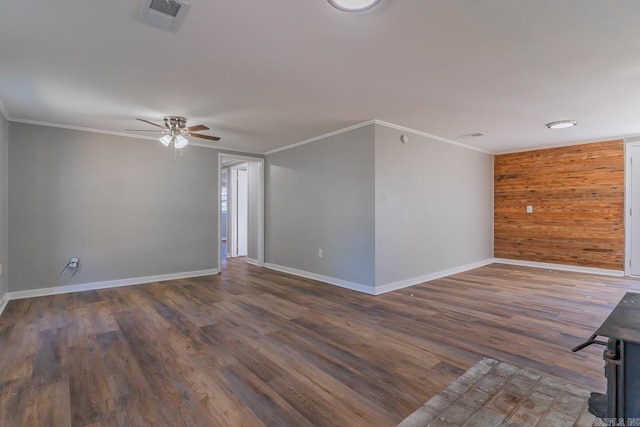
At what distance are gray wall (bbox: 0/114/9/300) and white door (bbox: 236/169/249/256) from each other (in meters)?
4.39

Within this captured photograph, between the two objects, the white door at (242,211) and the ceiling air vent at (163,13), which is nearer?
the ceiling air vent at (163,13)

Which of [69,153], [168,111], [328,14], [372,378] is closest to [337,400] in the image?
[372,378]

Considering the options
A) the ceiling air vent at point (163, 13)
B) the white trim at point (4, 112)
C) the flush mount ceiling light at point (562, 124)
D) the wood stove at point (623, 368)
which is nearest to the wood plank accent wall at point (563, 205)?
the flush mount ceiling light at point (562, 124)

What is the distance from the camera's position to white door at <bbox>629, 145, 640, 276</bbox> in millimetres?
5105

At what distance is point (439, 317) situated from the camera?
130 inches

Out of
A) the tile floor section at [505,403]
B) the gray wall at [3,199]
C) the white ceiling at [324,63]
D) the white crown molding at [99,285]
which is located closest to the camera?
the tile floor section at [505,403]

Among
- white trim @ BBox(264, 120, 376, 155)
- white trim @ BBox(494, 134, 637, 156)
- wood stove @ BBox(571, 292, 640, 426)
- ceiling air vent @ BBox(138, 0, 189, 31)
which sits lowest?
wood stove @ BBox(571, 292, 640, 426)

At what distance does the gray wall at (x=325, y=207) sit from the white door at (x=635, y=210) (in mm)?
4653

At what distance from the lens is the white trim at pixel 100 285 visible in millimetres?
4164

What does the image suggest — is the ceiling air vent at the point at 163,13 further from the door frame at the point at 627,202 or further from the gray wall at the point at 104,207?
the door frame at the point at 627,202

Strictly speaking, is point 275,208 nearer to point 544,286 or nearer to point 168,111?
point 168,111

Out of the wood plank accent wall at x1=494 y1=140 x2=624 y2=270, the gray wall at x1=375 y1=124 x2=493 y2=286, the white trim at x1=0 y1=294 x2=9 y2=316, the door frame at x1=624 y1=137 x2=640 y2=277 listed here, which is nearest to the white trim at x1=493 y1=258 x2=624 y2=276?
the wood plank accent wall at x1=494 y1=140 x2=624 y2=270

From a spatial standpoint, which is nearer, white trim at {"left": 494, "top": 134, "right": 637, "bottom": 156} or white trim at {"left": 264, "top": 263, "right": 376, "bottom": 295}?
white trim at {"left": 264, "top": 263, "right": 376, "bottom": 295}

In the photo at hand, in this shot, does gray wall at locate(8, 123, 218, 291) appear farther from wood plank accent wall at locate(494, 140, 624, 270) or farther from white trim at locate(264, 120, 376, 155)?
wood plank accent wall at locate(494, 140, 624, 270)
